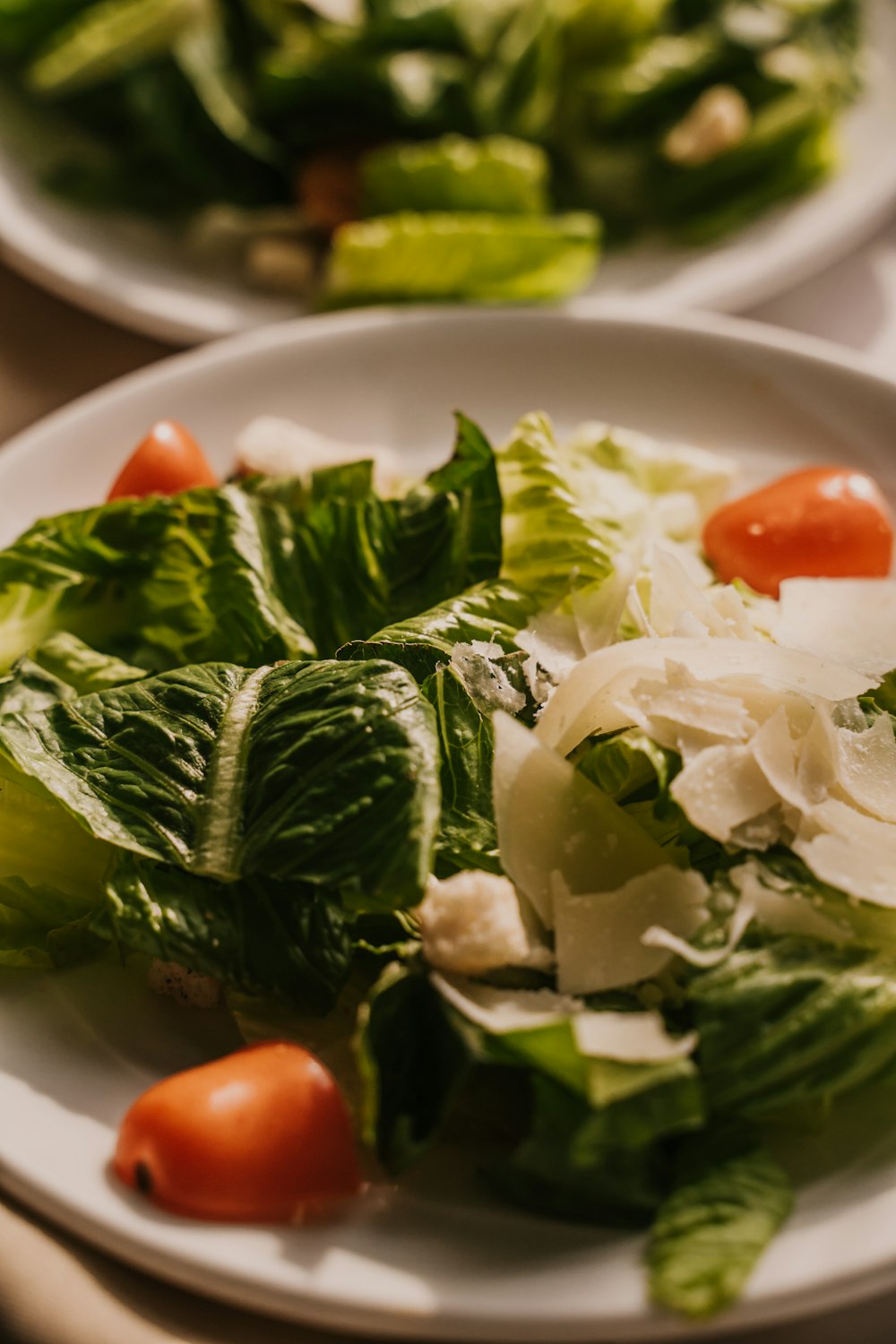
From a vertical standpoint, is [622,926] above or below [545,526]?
below

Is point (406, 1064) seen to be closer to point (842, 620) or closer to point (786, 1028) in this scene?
point (786, 1028)

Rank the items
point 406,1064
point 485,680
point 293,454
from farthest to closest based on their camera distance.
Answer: point 293,454, point 485,680, point 406,1064

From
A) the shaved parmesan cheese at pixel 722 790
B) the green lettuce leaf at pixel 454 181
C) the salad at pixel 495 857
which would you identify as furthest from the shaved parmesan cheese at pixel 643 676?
the green lettuce leaf at pixel 454 181

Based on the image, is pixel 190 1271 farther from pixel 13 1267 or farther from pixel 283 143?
pixel 283 143

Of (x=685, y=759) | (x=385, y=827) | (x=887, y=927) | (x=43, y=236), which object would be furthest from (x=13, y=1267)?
(x=43, y=236)

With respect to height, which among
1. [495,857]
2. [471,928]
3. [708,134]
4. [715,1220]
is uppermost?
[708,134]

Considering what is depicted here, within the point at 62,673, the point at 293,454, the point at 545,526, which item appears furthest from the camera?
the point at 293,454

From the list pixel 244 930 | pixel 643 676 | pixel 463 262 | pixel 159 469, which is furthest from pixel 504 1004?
pixel 463 262
